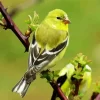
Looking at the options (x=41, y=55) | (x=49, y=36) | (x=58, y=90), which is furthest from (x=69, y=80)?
(x=49, y=36)

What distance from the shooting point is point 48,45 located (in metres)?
2.98

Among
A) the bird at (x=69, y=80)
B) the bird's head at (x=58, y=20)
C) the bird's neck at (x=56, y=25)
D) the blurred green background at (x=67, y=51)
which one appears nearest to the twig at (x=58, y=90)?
the bird at (x=69, y=80)

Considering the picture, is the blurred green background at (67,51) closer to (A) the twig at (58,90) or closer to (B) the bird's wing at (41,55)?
(B) the bird's wing at (41,55)

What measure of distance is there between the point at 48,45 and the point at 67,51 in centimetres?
574

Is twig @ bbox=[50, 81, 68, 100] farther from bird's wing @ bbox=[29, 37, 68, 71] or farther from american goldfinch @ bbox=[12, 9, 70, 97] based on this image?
bird's wing @ bbox=[29, 37, 68, 71]

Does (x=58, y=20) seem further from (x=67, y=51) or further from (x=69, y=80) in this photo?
(x=67, y=51)

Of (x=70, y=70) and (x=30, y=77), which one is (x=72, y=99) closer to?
(x=70, y=70)

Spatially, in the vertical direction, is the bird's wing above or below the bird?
below

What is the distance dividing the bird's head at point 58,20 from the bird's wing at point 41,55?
0.18 m

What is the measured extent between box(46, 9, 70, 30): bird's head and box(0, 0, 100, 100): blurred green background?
4.17 metres

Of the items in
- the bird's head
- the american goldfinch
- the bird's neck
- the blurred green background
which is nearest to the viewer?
the american goldfinch

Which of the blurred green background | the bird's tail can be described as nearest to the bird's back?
the bird's tail

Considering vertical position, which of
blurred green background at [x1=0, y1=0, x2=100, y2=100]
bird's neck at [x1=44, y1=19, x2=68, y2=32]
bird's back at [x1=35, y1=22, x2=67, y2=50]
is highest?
bird's back at [x1=35, y1=22, x2=67, y2=50]

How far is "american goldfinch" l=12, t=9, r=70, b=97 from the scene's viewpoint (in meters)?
2.63
